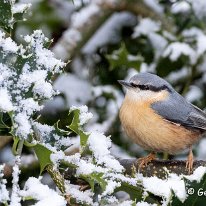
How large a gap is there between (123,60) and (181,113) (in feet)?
1.84

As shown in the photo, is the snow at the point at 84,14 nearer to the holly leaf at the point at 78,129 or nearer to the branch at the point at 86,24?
the branch at the point at 86,24

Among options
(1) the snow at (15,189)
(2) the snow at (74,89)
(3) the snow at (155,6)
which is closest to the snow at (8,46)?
(1) the snow at (15,189)

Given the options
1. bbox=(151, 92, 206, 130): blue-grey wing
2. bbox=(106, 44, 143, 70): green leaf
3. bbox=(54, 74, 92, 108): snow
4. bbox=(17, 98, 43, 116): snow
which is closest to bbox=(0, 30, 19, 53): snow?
bbox=(17, 98, 43, 116): snow

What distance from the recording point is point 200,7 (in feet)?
10.6

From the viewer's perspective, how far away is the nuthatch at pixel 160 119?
240cm

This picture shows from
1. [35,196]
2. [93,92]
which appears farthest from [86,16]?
[35,196]

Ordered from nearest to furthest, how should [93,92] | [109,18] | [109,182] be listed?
1. [109,182]
2. [93,92]
3. [109,18]

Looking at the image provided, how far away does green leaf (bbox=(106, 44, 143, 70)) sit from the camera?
288 centimetres

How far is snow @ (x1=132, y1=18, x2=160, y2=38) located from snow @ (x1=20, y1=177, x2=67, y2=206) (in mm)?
2063

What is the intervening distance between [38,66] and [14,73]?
0.05 metres

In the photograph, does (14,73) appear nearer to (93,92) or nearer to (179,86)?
(93,92)

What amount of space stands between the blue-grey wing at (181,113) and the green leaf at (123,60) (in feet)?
1.49

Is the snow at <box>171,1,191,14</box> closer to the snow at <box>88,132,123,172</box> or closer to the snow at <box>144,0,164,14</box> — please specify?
the snow at <box>144,0,164,14</box>

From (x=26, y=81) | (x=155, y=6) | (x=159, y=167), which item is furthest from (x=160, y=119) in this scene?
(x=26, y=81)
